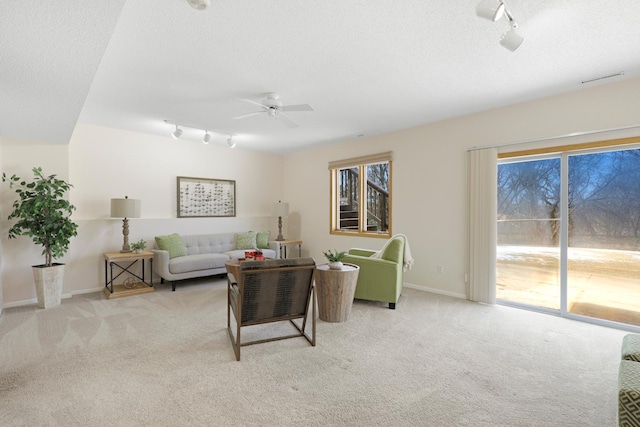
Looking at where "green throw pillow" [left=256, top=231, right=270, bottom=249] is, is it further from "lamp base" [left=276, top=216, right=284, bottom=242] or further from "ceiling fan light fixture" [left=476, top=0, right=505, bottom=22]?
"ceiling fan light fixture" [left=476, top=0, right=505, bottom=22]

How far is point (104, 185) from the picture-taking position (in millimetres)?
4883

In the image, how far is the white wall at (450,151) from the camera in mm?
3264

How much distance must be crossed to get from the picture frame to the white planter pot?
6.70 feet

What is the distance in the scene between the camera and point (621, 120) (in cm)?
314

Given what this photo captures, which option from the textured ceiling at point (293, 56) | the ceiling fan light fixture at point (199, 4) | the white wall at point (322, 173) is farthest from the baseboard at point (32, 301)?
the ceiling fan light fixture at point (199, 4)

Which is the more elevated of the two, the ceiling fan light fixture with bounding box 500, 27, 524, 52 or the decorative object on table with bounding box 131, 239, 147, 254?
the ceiling fan light fixture with bounding box 500, 27, 524, 52

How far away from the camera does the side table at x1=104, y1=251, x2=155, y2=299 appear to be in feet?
14.5

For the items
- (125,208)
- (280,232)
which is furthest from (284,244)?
(125,208)

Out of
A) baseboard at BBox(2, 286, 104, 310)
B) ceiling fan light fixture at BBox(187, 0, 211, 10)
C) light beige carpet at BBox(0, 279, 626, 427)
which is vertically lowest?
light beige carpet at BBox(0, 279, 626, 427)

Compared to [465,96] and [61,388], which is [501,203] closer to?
[465,96]

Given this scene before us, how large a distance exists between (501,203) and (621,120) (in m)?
1.45

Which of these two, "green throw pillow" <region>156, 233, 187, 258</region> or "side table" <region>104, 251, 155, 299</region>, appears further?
"green throw pillow" <region>156, 233, 187, 258</region>

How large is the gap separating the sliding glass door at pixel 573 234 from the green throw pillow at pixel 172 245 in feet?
16.3

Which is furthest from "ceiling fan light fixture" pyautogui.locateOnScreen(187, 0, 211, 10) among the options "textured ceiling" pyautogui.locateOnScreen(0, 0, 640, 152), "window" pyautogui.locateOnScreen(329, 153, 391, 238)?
"window" pyautogui.locateOnScreen(329, 153, 391, 238)
